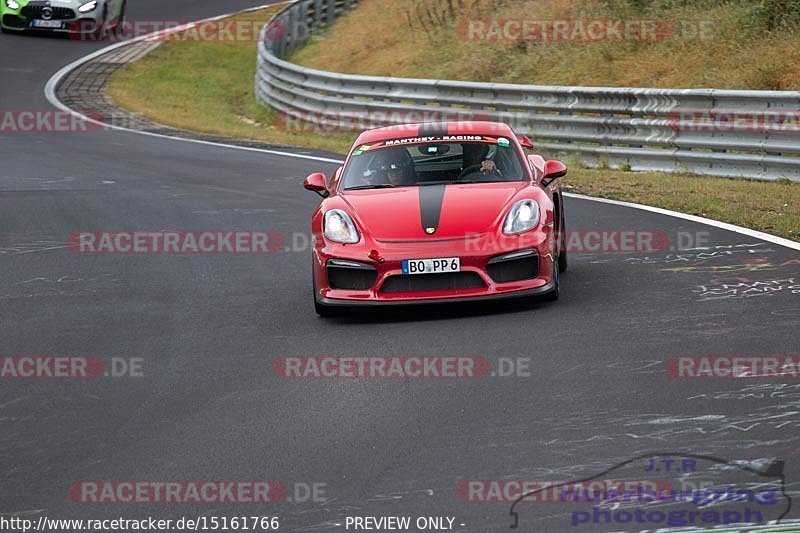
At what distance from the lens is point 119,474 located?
5.93 m

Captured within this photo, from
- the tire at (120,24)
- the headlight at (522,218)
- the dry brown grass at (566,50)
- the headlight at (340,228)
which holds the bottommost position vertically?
the tire at (120,24)

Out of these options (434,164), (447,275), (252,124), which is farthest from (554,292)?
(252,124)

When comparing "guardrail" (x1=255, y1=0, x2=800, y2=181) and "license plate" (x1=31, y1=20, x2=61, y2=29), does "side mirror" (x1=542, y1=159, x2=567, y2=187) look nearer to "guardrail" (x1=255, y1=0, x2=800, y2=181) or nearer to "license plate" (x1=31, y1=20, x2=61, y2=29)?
"guardrail" (x1=255, y1=0, x2=800, y2=181)

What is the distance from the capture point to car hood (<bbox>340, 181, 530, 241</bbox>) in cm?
922

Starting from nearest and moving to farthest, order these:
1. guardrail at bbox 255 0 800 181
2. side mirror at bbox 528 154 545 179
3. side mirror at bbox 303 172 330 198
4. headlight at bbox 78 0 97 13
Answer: side mirror at bbox 303 172 330 198 → side mirror at bbox 528 154 545 179 → guardrail at bbox 255 0 800 181 → headlight at bbox 78 0 97 13

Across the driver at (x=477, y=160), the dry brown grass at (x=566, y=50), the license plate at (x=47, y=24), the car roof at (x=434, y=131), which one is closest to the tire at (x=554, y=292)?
the driver at (x=477, y=160)

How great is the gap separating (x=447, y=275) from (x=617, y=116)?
432 inches

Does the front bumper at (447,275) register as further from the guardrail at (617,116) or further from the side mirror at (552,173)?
the guardrail at (617,116)

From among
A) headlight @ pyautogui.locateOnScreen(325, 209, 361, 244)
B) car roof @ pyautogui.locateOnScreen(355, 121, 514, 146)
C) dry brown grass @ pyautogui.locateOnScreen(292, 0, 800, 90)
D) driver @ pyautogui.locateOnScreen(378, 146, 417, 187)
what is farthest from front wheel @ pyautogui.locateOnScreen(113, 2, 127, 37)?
headlight @ pyautogui.locateOnScreen(325, 209, 361, 244)

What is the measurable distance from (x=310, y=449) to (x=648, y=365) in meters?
2.16

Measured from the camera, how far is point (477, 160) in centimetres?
1030

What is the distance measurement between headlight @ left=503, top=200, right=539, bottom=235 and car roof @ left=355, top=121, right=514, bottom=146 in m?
1.21

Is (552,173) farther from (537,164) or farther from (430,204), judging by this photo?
(430,204)

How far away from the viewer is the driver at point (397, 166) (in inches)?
401
